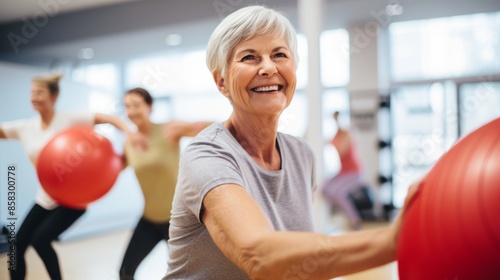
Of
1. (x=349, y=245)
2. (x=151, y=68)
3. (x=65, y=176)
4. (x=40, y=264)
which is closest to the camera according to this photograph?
(x=349, y=245)

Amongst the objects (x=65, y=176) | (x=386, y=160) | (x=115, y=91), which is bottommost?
(x=386, y=160)

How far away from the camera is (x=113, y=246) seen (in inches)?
104

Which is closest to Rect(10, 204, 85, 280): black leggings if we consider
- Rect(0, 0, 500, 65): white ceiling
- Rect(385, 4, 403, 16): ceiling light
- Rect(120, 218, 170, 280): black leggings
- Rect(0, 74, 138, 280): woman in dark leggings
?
Rect(0, 74, 138, 280): woman in dark leggings

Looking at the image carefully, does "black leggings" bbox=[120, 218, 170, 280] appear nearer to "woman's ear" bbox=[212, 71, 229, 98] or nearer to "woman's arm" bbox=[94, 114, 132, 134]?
"woman's arm" bbox=[94, 114, 132, 134]

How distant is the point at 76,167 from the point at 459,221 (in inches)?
63.0

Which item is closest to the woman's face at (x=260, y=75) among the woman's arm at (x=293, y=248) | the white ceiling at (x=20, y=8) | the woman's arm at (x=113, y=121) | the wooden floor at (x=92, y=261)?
the woman's arm at (x=293, y=248)

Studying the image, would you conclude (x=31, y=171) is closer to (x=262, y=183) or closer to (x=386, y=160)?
(x=262, y=183)

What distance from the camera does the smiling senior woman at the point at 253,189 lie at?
783mm

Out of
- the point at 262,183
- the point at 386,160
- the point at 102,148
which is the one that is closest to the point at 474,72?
the point at 386,160

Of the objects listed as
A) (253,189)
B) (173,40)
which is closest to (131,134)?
(173,40)

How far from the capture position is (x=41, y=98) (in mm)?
2164

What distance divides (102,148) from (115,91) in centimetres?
64

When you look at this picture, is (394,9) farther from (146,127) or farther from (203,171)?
(203,171)

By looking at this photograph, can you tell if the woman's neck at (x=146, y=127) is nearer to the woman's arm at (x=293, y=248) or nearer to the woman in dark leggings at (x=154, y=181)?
the woman in dark leggings at (x=154, y=181)
